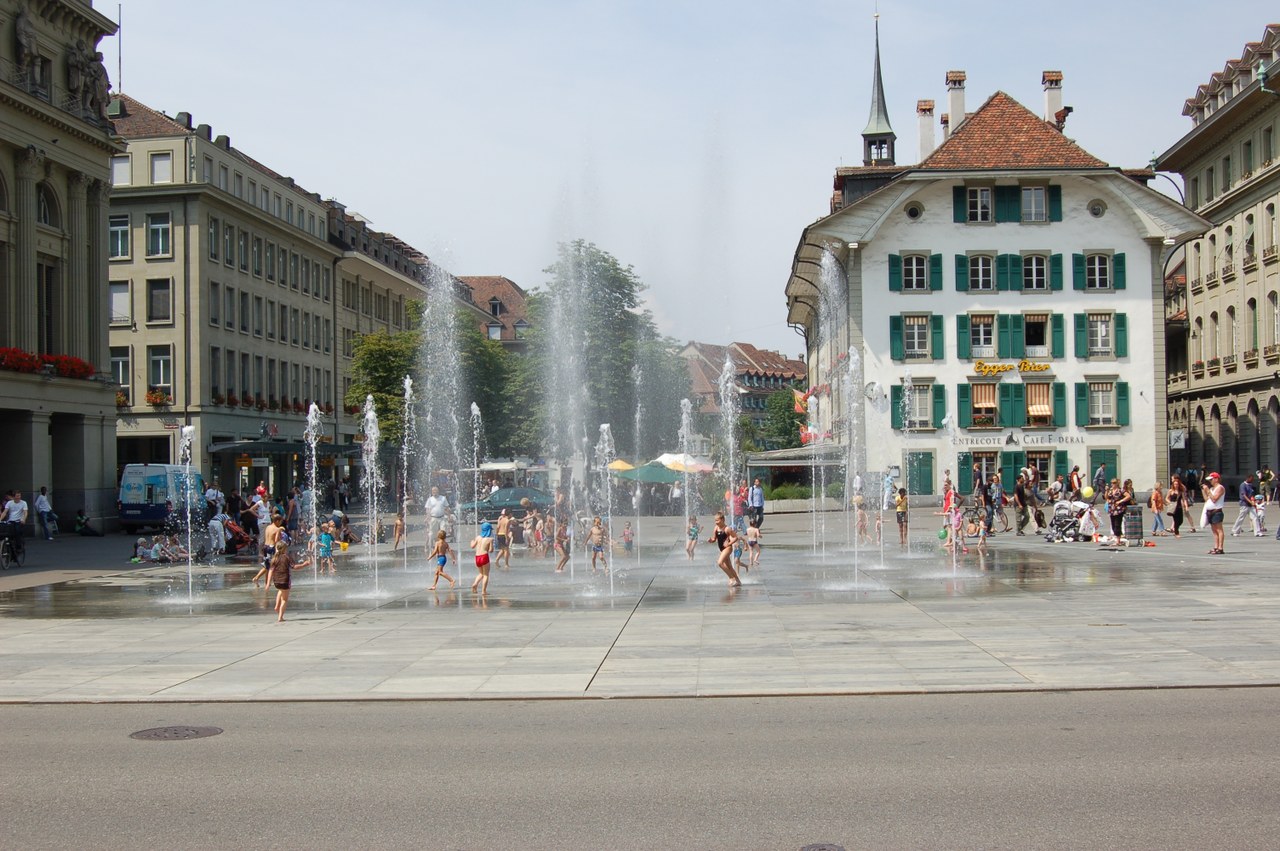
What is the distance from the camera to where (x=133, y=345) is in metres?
61.9

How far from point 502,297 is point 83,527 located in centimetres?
7848

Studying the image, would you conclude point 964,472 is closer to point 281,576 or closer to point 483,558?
point 483,558

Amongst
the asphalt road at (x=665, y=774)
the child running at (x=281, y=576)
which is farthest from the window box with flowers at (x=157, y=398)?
the asphalt road at (x=665, y=774)

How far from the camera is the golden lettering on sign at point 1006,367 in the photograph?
55.7 metres

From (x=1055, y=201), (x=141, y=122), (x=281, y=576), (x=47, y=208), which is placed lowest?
(x=281, y=576)

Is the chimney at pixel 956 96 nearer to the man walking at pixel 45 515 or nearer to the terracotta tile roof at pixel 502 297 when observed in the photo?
the man walking at pixel 45 515

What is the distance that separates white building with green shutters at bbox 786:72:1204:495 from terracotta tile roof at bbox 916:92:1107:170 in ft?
0.40

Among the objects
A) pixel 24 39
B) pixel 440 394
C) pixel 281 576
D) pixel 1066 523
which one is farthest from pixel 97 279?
pixel 1066 523

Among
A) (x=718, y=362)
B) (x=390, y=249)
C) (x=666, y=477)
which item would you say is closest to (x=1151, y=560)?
(x=666, y=477)

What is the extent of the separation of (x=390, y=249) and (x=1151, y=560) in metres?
73.7

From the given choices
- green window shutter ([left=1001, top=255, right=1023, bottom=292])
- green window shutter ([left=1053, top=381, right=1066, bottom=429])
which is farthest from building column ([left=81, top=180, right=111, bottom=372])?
green window shutter ([left=1053, top=381, right=1066, bottom=429])

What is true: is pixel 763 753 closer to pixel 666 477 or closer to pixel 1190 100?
pixel 666 477

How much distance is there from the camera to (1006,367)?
55.7 metres

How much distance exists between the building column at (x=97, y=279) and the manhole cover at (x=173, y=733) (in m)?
39.8
